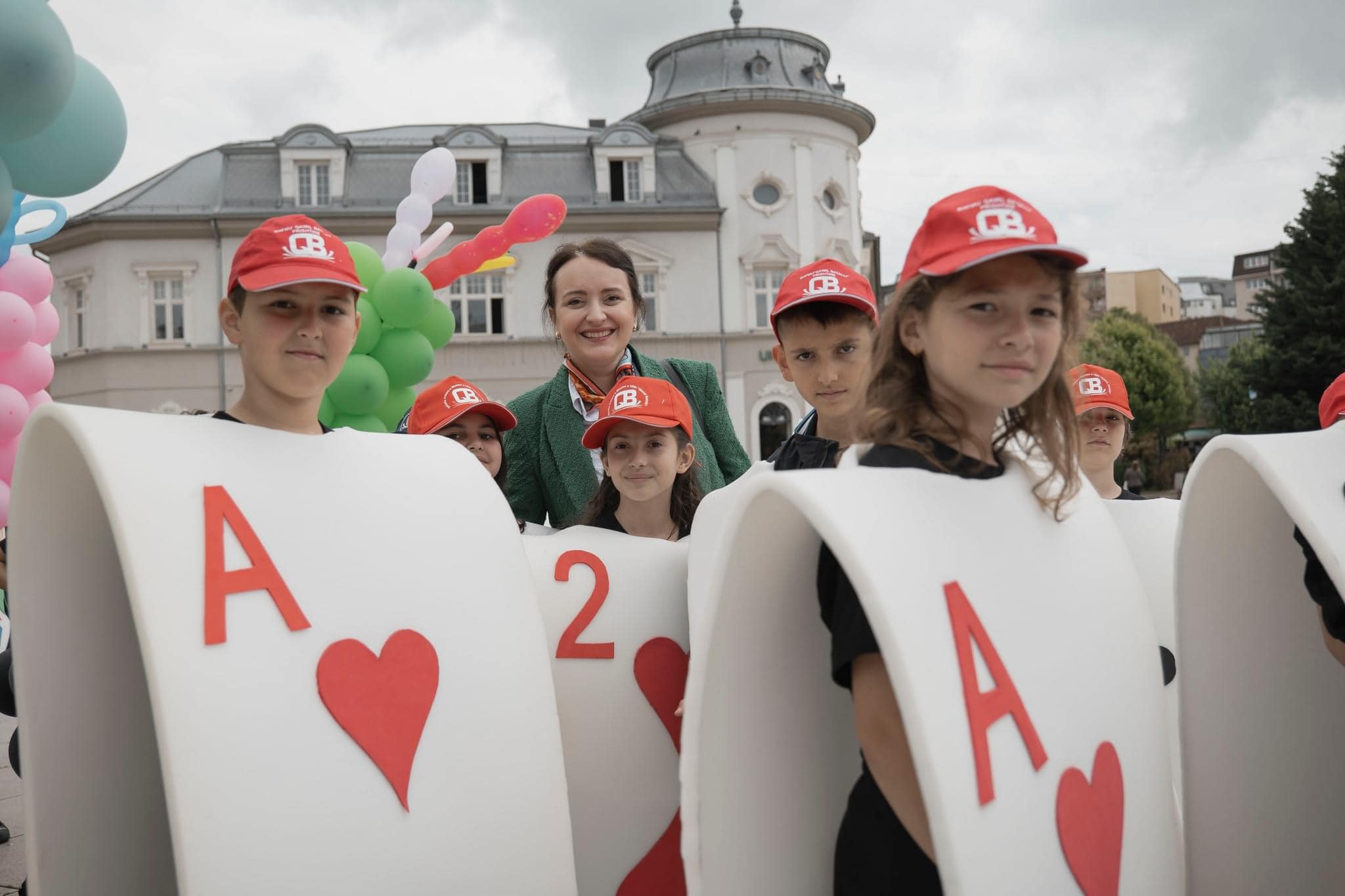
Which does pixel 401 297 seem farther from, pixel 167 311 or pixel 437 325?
pixel 167 311

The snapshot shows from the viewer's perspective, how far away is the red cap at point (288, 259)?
2125 millimetres

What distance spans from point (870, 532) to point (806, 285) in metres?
1.28

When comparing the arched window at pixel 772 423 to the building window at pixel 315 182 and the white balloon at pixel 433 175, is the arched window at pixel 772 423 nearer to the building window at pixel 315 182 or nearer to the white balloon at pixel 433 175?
the building window at pixel 315 182

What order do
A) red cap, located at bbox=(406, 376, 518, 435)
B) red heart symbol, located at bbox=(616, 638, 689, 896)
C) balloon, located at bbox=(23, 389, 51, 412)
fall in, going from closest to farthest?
1. red heart symbol, located at bbox=(616, 638, 689, 896)
2. red cap, located at bbox=(406, 376, 518, 435)
3. balloon, located at bbox=(23, 389, 51, 412)

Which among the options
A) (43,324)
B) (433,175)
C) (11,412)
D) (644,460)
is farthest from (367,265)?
(644,460)

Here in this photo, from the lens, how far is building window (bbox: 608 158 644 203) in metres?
27.2

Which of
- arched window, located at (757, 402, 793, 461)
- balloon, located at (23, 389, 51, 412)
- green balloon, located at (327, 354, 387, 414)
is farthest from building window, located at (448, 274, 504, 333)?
balloon, located at (23, 389, 51, 412)

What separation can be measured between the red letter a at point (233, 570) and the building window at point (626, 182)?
2581 centimetres

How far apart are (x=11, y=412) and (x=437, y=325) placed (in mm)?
2902

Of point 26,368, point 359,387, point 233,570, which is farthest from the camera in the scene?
point 359,387

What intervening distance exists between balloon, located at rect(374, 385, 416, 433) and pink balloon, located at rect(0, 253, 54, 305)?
204 cm

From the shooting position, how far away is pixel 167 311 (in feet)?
85.4

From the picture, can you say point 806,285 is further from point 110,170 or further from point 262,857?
point 110,170

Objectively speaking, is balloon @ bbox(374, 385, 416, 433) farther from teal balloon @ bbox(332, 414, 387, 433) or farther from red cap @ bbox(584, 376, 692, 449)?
red cap @ bbox(584, 376, 692, 449)
